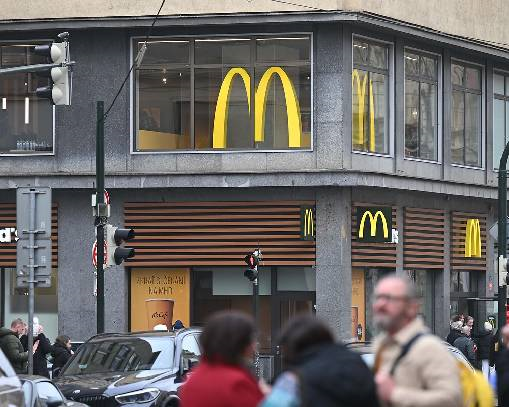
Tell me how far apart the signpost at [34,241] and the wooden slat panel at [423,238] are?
56.2 feet

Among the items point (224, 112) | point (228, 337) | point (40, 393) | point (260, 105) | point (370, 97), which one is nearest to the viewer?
point (228, 337)

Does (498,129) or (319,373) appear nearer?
(319,373)

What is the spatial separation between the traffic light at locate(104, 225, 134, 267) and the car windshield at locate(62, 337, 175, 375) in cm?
665

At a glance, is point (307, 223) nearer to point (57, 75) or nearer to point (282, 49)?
point (282, 49)

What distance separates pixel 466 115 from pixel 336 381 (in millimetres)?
33102

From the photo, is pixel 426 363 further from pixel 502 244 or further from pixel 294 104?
pixel 294 104

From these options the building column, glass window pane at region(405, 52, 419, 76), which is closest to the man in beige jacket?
the building column

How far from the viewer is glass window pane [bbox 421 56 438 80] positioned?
37.9 meters

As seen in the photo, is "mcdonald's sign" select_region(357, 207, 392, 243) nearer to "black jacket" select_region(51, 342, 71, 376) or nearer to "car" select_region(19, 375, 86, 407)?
"black jacket" select_region(51, 342, 71, 376)

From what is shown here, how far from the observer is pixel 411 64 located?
37406mm

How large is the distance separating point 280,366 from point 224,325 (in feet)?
91.1

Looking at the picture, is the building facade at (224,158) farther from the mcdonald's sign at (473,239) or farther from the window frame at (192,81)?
the mcdonald's sign at (473,239)

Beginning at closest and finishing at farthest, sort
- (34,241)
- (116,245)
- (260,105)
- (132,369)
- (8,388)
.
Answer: (8,388), (132,369), (34,241), (116,245), (260,105)

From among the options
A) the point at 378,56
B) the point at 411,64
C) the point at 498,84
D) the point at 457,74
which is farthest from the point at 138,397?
the point at 498,84
